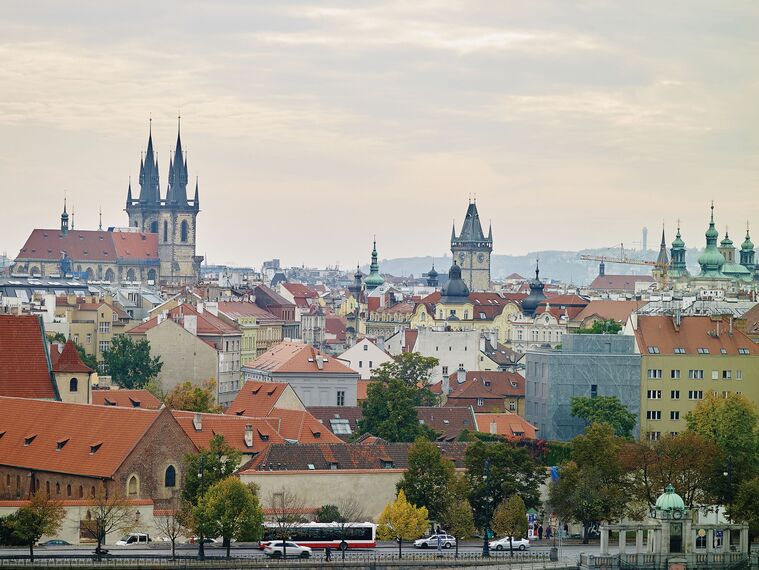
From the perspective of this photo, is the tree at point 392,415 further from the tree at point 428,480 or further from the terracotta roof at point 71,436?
the terracotta roof at point 71,436

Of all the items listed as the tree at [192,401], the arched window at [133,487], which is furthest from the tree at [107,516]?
the tree at [192,401]

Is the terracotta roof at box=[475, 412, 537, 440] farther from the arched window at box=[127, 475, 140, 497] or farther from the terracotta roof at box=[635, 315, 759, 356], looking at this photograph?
the arched window at box=[127, 475, 140, 497]

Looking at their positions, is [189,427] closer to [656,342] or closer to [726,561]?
[726,561]

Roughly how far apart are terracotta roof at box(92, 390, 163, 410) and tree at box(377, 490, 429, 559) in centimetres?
2633

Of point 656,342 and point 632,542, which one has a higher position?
point 656,342

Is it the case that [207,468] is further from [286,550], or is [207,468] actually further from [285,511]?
[286,550]

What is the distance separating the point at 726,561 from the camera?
86562 mm

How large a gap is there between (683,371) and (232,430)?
36.5 m

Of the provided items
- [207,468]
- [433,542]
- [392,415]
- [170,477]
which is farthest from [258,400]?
[433,542]

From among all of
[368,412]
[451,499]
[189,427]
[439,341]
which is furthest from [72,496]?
[439,341]

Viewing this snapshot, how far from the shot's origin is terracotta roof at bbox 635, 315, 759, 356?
12406cm

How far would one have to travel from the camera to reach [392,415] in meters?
113

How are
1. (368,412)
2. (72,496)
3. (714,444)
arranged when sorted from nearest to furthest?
(72,496) → (714,444) → (368,412)

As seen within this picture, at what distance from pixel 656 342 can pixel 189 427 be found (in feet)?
128
